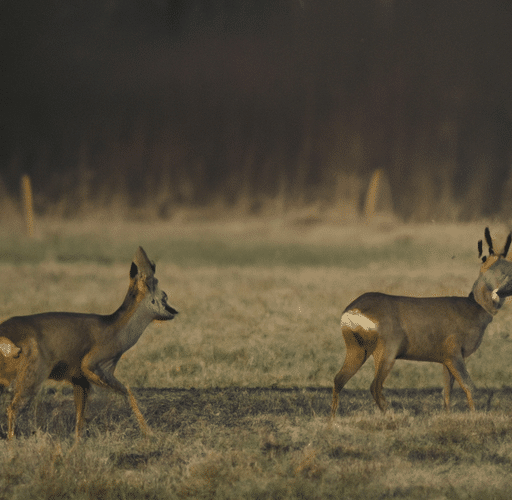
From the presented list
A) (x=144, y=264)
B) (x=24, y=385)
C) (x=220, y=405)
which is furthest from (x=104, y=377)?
(x=220, y=405)

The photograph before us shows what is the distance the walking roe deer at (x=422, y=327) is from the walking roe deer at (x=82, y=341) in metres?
1.88

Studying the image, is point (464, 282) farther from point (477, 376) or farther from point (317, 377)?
point (317, 377)

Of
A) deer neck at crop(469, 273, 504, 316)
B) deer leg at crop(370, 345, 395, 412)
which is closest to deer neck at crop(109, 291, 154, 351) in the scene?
deer leg at crop(370, 345, 395, 412)

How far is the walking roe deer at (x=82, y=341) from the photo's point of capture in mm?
7285

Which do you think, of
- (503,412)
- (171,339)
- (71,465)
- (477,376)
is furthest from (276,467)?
(171,339)

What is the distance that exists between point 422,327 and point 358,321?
2.48 ft

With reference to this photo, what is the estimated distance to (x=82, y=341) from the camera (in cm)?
771

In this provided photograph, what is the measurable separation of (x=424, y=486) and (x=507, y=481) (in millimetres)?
663

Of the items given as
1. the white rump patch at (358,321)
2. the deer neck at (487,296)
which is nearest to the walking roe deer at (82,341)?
the white rump patch at (358,321)

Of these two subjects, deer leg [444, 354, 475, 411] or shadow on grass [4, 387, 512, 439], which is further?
deer leg [444, 354, 475, 411]

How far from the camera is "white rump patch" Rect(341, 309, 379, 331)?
849 centimetres

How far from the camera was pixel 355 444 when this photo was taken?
24.5 feet

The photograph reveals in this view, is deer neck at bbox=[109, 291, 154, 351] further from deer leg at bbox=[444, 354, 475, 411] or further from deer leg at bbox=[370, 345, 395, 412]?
deer leg at bbox=[444, 354, 475, 411]

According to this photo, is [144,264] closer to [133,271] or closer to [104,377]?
[133,271]
